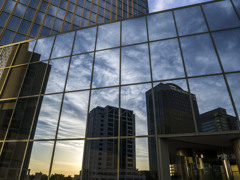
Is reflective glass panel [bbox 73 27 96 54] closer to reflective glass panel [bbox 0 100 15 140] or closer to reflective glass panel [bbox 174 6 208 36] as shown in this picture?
reflective glass panel [bbox 0 100 15 140]

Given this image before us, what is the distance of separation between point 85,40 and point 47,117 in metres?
6.77

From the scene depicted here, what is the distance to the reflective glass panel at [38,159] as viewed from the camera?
30.6ft

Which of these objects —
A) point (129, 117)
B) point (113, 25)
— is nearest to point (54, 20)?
point (113, 25)

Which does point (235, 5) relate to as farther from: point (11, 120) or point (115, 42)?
point (11, 120)

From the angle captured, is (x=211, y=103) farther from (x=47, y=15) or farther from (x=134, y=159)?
(x=47, y=15)

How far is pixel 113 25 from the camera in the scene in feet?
42.9

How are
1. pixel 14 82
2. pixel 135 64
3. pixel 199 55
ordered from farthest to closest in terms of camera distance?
pixel 14 82, pixel 135 64, pixel 199 55

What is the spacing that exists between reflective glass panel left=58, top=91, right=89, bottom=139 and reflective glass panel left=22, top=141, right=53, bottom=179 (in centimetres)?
113

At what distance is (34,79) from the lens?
12672 millimetres

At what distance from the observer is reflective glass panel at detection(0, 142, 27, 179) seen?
963 cm

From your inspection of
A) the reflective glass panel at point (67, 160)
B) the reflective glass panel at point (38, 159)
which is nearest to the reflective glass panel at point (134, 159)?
the reflective glass panel at point (67, 160)

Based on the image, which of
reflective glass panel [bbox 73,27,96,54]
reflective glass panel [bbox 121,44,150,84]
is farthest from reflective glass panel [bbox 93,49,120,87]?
reflective glass panel [bbox 73,27,96,54]

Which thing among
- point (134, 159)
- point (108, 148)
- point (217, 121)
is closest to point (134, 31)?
point (217, 121)

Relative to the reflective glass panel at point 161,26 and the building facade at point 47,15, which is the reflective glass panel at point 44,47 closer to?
the reflective glass panel at point 161,26
